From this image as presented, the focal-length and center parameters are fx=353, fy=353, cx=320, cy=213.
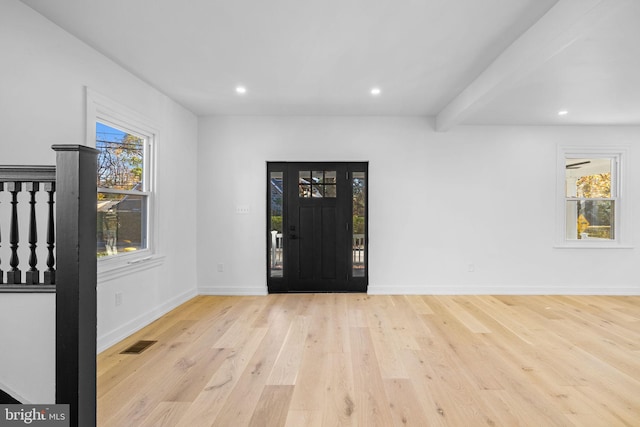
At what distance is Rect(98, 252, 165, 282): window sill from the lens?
10.9 feet

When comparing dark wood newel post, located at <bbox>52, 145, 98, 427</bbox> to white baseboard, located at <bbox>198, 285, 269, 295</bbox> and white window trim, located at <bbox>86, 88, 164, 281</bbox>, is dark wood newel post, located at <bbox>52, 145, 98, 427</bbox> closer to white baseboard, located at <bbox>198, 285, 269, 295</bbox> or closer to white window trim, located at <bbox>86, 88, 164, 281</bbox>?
white window trim, located at <bbox>86, 88, 164, 281</bbox>

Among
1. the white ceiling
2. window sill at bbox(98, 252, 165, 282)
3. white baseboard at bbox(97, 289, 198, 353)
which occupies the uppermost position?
the white ceiling

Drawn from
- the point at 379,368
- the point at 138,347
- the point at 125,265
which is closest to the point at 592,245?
the point at 379,368

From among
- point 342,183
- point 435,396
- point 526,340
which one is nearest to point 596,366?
point 526,340

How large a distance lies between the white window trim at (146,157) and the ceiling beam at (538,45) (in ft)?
12.0

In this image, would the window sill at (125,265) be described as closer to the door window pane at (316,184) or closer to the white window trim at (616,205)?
the door window pane at (316,184)

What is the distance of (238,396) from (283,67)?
291 centimetres

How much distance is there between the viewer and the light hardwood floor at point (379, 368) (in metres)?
2.21

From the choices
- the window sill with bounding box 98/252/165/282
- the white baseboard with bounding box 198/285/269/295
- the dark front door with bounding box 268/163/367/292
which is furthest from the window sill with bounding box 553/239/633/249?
the window sill with bounding box 98/252/165/282

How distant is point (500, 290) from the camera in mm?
5352

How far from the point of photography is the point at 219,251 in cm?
538

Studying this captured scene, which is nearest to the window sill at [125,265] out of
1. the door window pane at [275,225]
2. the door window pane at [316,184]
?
the door window pane at [275,225]

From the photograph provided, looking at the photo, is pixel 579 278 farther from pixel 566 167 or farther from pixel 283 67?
pixel 283 67

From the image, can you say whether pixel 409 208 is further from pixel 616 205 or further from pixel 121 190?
pixel 121 190
